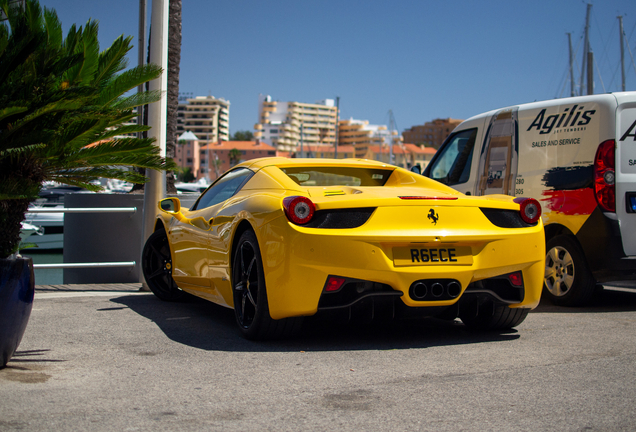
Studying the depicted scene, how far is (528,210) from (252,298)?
2050 millimetres

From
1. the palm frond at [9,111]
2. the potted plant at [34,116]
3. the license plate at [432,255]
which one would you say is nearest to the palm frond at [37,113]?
the potted plant at [34,116]

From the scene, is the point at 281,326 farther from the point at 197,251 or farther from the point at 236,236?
the point at 197,251

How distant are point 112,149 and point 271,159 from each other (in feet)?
4.72

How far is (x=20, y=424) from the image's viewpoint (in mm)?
2941

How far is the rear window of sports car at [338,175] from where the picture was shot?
5.64 metres

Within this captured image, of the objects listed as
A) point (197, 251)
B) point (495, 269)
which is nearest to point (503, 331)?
point (495, 269)

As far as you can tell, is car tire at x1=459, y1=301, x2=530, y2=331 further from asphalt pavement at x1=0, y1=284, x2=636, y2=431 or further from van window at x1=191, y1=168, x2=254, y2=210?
van window at x1=191, y1=168, x2=254, y2=210

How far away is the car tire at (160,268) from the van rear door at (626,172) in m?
4.25

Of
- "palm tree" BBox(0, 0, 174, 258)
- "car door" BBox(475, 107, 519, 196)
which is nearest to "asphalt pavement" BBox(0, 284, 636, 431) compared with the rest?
"palm tree" BBox(0, 0, 174, 258)

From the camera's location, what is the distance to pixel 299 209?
4371 millimetres

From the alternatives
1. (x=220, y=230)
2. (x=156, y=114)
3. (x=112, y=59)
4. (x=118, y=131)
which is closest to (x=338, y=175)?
(x=220, y=230)

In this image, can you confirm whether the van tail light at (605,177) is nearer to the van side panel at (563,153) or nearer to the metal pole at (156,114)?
the van side panel at (563,153)

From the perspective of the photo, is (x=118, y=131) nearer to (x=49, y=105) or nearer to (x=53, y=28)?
(x=53, y=28)

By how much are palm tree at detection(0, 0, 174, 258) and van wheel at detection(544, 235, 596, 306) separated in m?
4.38
